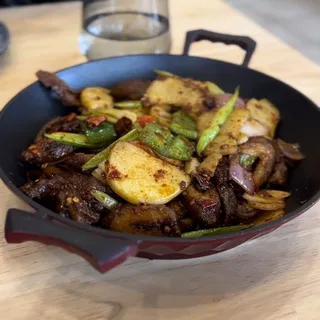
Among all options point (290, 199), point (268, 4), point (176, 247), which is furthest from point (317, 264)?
point (268, 4)

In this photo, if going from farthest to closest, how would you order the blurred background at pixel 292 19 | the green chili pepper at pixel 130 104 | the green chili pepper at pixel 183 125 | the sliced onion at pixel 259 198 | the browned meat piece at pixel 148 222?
the blurred background at pixel 292 19
the green chili pepper at pixel 130 104
the green chili pepper at pixel 183 125
the sliced onion at pixel 259 198
the browned meat piece at pixel 148 222

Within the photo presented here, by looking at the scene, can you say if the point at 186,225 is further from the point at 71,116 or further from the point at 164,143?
the point at 71,116

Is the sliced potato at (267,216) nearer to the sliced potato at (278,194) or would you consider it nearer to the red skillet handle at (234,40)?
the sliced potato at (278,194)

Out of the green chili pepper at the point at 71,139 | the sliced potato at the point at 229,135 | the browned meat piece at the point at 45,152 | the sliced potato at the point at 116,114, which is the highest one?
the sliced potato at the point at 229,135

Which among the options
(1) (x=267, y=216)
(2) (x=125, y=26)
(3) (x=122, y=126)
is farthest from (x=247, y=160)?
(2) (x=125, y=26)

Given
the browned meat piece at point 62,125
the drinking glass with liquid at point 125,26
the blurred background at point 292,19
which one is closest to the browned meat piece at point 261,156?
the browned meat piece at point 62,125

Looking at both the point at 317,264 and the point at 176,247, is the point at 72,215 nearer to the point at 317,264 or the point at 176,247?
the point at 176,247

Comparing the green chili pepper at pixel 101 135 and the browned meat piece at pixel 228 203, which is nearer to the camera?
the browned meat piece at pixel 228 203
